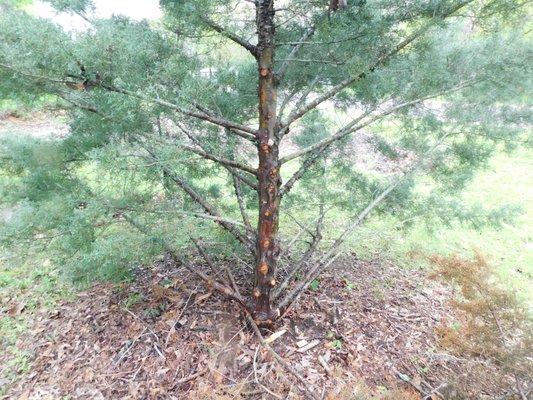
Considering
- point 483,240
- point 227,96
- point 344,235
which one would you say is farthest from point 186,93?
point 483,240

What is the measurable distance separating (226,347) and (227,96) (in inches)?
88.8

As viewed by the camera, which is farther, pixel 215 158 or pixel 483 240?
pixel 483 240

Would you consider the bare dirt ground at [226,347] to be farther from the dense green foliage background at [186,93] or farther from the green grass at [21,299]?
the dense green foliage background at [186,93]

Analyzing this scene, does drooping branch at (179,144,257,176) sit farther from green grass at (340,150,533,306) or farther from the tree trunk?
green grass at (340,150,533,306)

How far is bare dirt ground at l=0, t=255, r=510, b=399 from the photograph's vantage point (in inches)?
123

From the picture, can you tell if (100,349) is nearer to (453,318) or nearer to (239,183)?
(239,183)

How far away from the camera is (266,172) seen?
9.59ft

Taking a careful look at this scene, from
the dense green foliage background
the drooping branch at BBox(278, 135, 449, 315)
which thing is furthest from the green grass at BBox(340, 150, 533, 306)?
the dense green foliage background

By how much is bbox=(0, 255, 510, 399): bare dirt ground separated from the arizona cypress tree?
0.38 metres

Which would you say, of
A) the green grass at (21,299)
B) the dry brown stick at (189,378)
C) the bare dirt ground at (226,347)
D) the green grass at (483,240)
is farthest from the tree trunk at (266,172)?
the green grass at (21,299)

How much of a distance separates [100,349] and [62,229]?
1.54m

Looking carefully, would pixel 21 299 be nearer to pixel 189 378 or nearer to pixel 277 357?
pixel 189 378

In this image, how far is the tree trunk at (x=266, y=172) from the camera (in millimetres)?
2566

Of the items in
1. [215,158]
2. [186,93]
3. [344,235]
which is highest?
[186,93]
